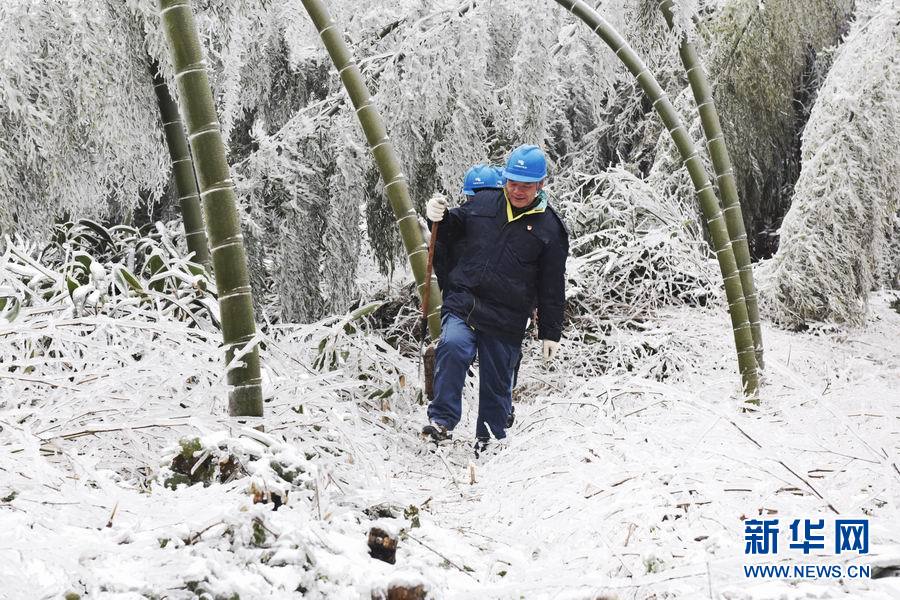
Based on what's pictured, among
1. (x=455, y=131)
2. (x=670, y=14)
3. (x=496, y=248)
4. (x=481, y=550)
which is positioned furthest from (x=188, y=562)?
(x=455, y=131)

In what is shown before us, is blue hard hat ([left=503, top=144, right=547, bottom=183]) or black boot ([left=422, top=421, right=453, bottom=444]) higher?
blue hard hat ([left=503, top=144, right=547, bottom=183])

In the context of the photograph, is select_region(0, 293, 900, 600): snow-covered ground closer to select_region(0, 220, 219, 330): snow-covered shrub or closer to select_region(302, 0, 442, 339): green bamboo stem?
select_region(0, 220, 219, 330): snow-covered shrub

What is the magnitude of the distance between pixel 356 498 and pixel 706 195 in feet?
7.30

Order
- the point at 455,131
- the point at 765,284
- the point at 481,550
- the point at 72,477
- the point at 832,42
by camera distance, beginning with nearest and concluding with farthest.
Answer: the point at 72,477
the point at 481,550
the point at 455,131
the point at 765,284
the point at 832,42

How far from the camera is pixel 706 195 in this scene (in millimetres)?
3336

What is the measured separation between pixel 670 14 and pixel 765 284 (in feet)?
8.18

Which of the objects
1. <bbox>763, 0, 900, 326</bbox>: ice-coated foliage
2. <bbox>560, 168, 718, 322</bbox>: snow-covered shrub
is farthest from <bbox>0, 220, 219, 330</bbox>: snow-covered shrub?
<bbox>763, 0, 900, 326</bbox>: ice-coated foliage

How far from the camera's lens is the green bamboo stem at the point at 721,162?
334 cm

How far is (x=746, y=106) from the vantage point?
5590mm

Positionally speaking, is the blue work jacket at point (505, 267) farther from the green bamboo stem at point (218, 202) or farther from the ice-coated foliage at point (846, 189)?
the ice-coated foliage at point (846, 189)

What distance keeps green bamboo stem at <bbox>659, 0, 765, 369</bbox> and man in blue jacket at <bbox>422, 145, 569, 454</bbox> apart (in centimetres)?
85

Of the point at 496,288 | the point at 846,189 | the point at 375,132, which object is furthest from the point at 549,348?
the point at 846,189

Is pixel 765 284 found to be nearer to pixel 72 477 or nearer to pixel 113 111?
pixel 113 111

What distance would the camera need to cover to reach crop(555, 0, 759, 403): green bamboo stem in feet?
10.8
